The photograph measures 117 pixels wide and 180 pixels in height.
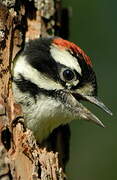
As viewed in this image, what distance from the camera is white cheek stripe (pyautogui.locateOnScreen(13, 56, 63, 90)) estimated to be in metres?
5.55

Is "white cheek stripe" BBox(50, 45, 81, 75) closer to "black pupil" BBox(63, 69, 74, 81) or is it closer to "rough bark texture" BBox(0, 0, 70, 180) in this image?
"black pupil" BBox(63, 69, 74, 81)

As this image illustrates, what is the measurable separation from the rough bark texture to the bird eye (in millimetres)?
483

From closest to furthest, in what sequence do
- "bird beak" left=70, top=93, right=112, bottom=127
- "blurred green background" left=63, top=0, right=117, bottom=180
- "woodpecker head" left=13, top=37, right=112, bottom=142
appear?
"woodpecker head" left=13, top=37, right=112, bottom=142
"bird beak" left=70, top=93, right=112, bottom=127
"blurred green background" left=63, top=0, right=117, bottom=180

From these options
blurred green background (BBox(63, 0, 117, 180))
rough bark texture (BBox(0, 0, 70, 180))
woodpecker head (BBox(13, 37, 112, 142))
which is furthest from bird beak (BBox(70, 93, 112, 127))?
blurred green background (BBox(63, 0, 117, 180))

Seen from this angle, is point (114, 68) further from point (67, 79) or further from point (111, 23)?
point (67, 79)

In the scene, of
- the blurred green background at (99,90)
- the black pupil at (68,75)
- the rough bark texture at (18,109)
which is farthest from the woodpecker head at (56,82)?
the blurred green background at (99,90)

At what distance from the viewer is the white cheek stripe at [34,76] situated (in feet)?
18.2

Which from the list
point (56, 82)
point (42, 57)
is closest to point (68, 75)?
point (56, 82)

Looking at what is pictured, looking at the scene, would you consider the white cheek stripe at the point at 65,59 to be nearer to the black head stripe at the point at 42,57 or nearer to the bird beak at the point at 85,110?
the black head stripe at the point at 42,57

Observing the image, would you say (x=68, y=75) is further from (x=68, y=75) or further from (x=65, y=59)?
(x=65, y=59)

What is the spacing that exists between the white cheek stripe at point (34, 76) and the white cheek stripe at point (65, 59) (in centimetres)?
20

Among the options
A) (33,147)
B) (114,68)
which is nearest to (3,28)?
(33,147)

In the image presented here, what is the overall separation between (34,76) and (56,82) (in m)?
0.20

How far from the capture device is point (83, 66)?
5.59 meters
